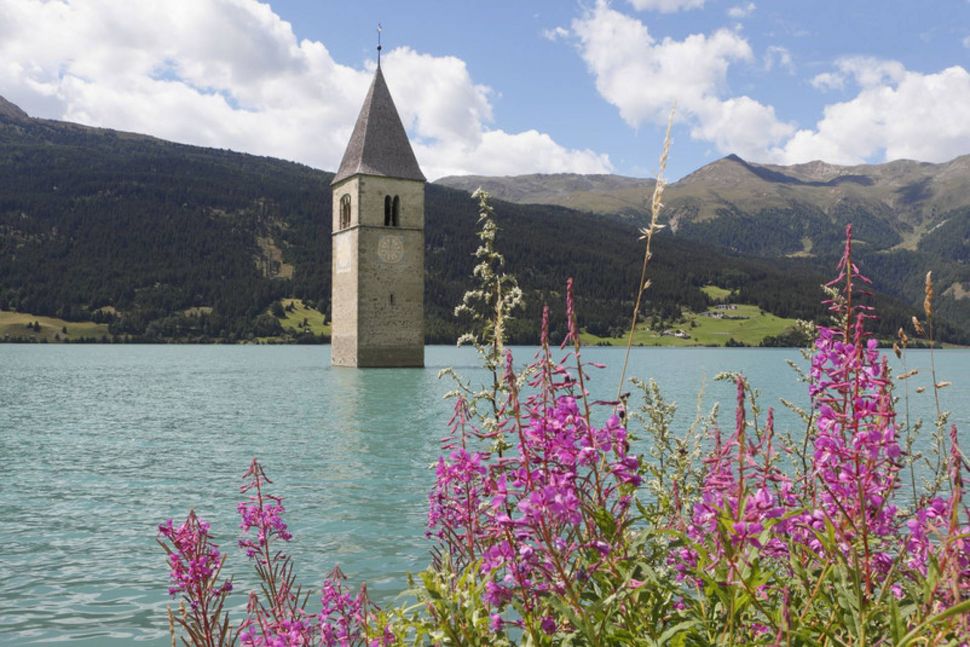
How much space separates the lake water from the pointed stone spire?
107ft

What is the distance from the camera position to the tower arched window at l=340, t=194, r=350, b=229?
73938mm

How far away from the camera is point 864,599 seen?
10.3ft

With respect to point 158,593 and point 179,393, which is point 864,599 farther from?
point 179,393

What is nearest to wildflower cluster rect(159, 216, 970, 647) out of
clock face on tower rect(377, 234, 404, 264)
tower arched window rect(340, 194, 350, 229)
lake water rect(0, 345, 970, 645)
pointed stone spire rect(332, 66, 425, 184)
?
lake water rect(0, 345, 970, 645)

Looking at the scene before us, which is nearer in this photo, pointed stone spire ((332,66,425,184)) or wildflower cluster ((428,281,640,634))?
wildflower cluster ((428,281,640,634))

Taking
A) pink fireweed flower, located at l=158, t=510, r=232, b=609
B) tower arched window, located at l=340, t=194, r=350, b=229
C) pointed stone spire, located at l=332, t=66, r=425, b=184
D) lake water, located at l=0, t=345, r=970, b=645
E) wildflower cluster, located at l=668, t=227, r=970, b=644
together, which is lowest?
lake water, located at l=0, t=345, r=970, b=645

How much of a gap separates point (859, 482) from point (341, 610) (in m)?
3.34

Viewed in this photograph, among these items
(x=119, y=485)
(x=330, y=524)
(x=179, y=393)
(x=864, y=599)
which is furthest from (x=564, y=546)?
(x=179, y=393)

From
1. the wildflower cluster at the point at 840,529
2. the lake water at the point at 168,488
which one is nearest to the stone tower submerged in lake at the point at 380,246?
the lake water at the point at 168,488

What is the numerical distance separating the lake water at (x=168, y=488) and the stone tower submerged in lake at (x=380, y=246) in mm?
25930

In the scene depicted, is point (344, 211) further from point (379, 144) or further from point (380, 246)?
point (379, 144)

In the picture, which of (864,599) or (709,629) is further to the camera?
(709,629)

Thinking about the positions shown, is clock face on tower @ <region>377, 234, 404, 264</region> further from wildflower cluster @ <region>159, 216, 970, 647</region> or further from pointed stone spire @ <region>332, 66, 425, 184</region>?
wildflower cluster @ <region>159, 216, 970, 647</region>

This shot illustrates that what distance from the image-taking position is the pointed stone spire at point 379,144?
2810 inches
